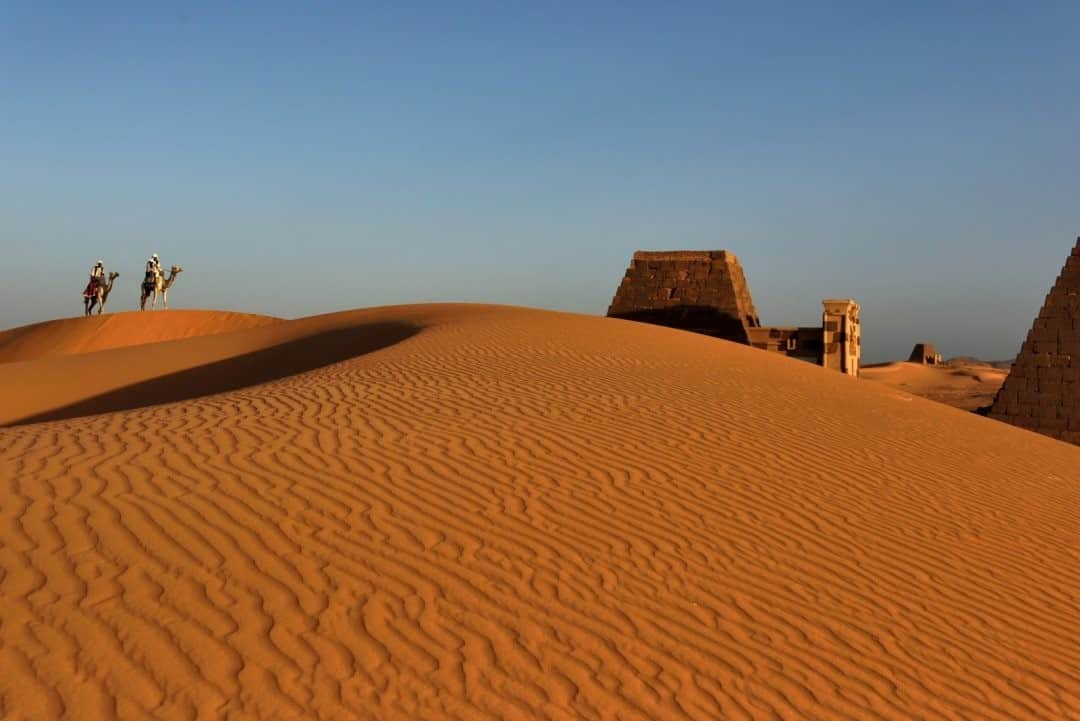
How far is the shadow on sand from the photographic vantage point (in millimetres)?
16641

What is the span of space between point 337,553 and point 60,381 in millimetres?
17269

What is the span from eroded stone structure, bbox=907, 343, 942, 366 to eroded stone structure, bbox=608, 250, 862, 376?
35.8m

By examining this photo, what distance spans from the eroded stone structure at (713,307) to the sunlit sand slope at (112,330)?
16.2 m

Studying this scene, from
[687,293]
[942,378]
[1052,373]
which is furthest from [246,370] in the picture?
[942,378]

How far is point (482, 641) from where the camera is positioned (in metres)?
4.75

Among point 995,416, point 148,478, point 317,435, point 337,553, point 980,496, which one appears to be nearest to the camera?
point 337,553

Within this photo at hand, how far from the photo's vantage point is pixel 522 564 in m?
5.66

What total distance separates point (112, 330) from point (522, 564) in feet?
104

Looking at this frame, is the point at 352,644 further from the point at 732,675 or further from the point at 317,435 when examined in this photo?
the point at 317,435

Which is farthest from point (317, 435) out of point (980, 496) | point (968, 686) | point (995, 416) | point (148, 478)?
point (995, 416)

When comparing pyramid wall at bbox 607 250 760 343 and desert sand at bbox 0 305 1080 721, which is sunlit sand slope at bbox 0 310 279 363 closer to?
pyramid wall at bbox 607 250 760 343

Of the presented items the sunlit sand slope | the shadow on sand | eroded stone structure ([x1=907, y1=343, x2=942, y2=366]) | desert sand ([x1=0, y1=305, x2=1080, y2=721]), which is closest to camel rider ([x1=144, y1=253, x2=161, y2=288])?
the sunlit sand slope

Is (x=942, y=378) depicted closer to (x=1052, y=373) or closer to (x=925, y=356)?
(x=925, y=356)

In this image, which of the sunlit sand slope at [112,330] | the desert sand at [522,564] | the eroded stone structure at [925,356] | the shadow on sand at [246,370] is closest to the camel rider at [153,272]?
the sunlit sand slope at [112,330]
